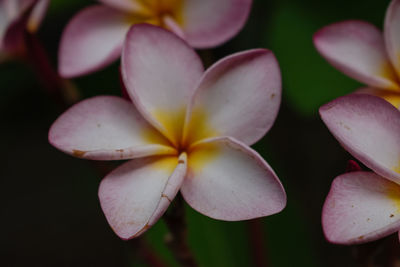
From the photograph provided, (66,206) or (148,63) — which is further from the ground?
(148,63)

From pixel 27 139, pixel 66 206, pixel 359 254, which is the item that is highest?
pixel 359 254

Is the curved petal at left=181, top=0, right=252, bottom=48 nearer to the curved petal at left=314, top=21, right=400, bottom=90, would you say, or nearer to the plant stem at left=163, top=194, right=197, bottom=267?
the curved petal at left=314, top=21, right=400, bottom=90

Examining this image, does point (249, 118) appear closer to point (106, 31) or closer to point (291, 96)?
point (106, 31)

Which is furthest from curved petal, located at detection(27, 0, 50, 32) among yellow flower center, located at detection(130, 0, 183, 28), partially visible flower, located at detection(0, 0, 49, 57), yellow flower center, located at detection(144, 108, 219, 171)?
yellow flower center, located at detection(144, 108, 219, 171)

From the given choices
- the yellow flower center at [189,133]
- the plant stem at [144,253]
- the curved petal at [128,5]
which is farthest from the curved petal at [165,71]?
the plant stem at [144,253]

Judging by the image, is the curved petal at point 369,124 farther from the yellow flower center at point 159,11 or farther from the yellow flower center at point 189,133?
the yellow flower center at point 159,11

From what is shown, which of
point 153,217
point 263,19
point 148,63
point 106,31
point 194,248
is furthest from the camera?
point 263,19

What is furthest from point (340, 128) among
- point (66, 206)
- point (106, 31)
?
point (66, 206)
